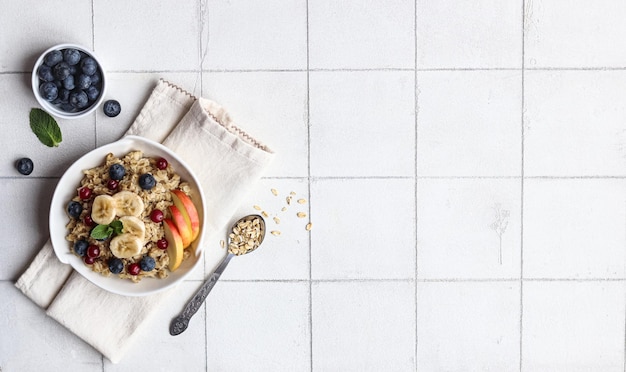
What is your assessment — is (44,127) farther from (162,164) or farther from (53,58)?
(162,164)

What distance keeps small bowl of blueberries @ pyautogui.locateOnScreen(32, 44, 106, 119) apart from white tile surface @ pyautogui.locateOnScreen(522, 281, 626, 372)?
166 cm

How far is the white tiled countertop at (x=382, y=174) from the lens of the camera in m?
2.07

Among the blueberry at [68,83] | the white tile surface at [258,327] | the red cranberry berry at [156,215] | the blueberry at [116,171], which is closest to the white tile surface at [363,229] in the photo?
the white tile surface at [258,327]

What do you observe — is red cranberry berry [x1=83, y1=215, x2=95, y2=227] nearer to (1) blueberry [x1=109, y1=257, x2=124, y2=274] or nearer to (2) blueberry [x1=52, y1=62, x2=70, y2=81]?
(1) blueberry [x1=109, y1=257, x2=124, y2=274]

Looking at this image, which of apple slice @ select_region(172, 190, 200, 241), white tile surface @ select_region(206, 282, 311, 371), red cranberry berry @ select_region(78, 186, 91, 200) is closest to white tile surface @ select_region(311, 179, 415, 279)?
white tile surface @ select_region(206, 282, 311, 371)

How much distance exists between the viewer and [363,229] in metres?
2.11

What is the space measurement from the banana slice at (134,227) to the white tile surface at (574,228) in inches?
52.4

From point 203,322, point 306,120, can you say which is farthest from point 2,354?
point 306,120

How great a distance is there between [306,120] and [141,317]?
89cm

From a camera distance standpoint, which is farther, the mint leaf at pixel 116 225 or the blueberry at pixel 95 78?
the blueberry at pixel 95 78

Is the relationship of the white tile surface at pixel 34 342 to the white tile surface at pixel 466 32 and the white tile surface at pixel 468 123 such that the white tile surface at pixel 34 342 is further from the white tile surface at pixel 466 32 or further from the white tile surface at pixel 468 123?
the white tile surface at pixel 466 32

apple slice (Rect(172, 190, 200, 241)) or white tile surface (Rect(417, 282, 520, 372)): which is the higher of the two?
apple slice (Rect(172, 190, 200, 241))

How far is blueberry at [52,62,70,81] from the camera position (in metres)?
1.90

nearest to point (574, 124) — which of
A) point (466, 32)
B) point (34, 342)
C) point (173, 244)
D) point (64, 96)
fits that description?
point (466, 32)
